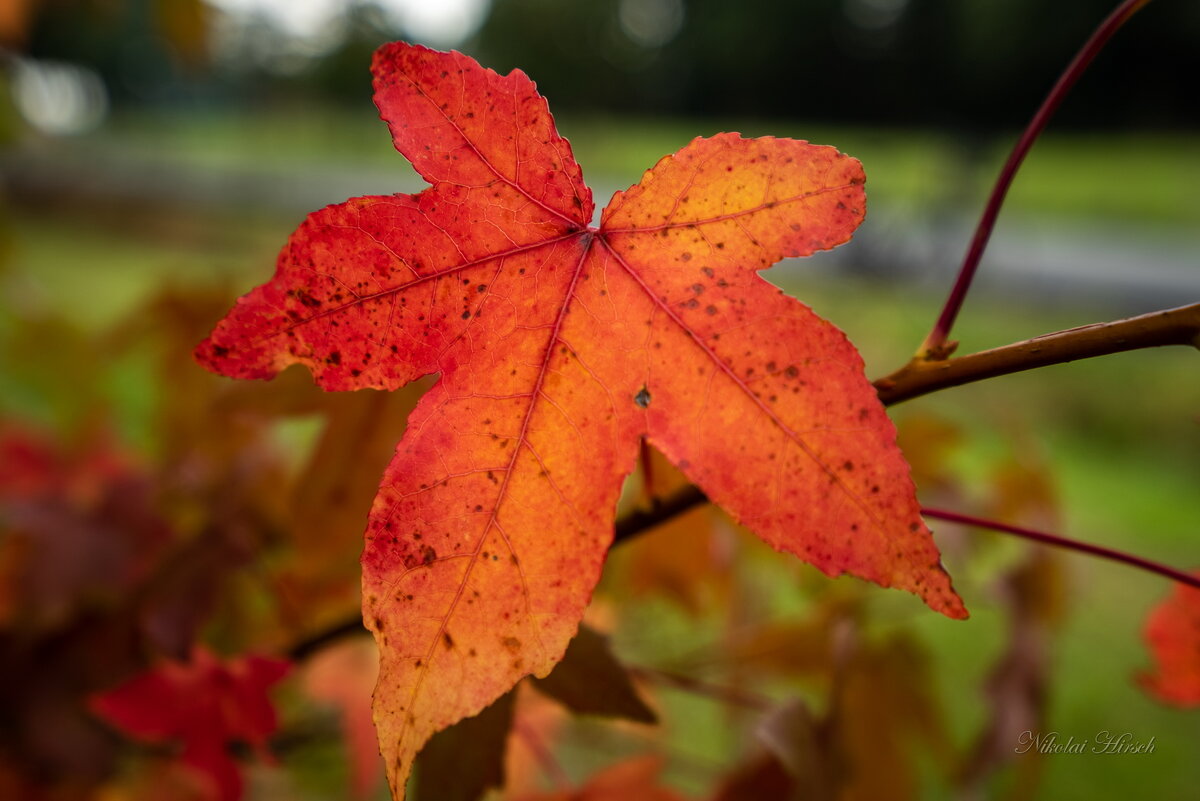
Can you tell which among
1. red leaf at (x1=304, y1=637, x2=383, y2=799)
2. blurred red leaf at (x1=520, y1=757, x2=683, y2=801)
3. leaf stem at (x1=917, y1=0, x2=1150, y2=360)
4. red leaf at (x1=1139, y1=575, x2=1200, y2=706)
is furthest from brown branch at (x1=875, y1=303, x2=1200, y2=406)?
red leaf at (x1=304, y1=637, x2=383, y2=799)

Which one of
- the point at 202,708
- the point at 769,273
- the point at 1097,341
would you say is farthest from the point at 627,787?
the point at 769,273

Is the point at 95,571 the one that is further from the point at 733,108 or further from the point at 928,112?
the point at 733,108

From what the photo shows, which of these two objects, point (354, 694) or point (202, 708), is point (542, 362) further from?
point (354, 694)

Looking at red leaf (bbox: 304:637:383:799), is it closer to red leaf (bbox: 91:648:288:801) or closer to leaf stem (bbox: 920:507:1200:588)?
red leaf (bbox: 91:648:288:801)

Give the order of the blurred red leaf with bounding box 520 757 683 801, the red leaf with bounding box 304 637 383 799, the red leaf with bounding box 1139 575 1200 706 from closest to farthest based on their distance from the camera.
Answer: the red leaf with bounding box 1139 575 1200 706 < the blurred red leaf with bounding box 520 757 683 801 < the red leaf with bounding box 304 637 383 799

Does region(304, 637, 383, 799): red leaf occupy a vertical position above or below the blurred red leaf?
below

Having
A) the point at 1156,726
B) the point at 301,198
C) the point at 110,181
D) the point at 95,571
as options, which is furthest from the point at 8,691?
the point at 110,181

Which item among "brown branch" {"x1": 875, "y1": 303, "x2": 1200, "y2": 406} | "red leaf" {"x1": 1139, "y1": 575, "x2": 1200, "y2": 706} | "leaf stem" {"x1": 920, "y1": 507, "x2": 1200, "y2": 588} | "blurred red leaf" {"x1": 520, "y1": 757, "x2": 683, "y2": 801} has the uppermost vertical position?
"brown branch" {"x1": 875, "y1": 303, "x2": 1200, "y2": 406}
